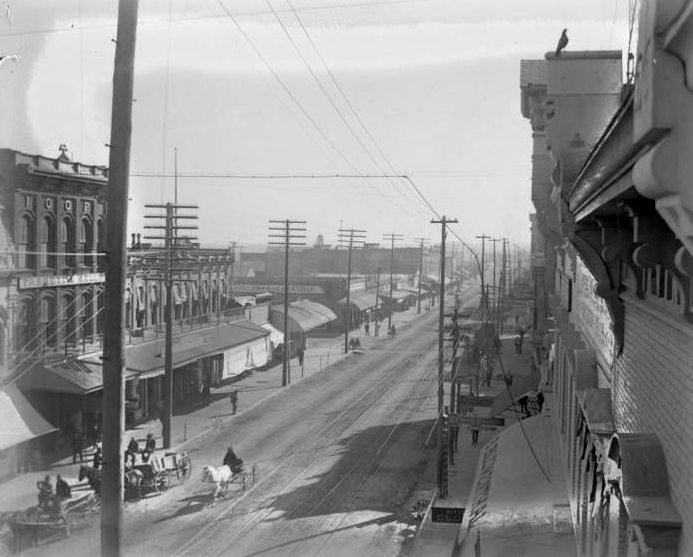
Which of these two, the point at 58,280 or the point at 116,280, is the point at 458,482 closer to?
the point at 58,280

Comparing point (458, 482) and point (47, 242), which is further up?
point (47, 242)

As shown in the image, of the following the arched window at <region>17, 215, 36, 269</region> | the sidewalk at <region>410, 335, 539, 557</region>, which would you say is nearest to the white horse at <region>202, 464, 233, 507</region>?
the sidewalk at <region>410, 335, 539, 557</region>

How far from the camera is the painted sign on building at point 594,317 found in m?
7.05

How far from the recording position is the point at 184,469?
602 inches

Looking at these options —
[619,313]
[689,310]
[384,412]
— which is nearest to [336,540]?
[619,313]

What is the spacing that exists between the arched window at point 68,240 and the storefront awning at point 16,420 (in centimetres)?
351

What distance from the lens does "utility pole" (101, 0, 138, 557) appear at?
5078mm

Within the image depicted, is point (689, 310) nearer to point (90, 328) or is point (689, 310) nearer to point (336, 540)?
point (336, 540)

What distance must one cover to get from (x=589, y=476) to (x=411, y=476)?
9.86m

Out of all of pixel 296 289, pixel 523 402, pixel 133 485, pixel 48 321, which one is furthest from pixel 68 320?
pixel 296 289

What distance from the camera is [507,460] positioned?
1431cm

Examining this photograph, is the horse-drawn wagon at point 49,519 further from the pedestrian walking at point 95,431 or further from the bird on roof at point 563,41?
the bird on roof at point 563,41

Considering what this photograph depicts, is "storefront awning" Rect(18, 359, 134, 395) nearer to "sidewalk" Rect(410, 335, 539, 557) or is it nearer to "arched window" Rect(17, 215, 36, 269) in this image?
"arched window" Rect(17, 215, 36, 269)

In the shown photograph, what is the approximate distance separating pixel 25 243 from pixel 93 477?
18.5ft
